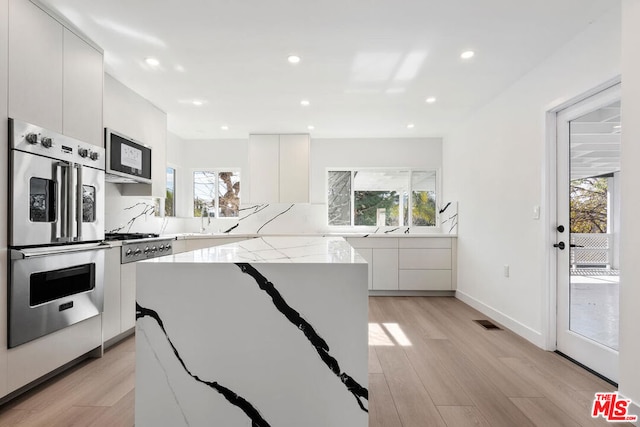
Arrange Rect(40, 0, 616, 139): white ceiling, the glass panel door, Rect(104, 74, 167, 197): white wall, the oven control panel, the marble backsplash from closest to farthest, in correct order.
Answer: Rect(40, 0, 616, 139): white ceiling → the glass panel door → the oven control panel → Rect(104, 74, 167, 197): white wall → the marble backsplash

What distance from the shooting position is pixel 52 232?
82.4 inches

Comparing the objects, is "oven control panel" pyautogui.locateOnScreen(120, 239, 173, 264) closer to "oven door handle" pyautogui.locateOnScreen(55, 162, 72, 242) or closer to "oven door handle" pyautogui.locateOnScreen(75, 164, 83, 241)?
"oven door handle" pyautogui.locateOnScreen(75, 164, 83, 241)

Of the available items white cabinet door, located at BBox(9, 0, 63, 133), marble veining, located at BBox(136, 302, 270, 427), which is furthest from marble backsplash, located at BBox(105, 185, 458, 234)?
marble veining, located at BBox(136, 302, 270, 427)

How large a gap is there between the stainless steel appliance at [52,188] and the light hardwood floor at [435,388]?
91 centimetres

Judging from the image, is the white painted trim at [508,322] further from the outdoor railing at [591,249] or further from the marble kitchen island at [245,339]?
the marble kitchen island at [245,339]

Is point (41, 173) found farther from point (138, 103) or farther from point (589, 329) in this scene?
point (589, 329)

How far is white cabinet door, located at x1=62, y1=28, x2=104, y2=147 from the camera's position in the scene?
2258mm

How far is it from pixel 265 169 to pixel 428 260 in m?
2.66

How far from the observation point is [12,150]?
184 centimetres

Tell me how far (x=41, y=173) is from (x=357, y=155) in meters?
4.07

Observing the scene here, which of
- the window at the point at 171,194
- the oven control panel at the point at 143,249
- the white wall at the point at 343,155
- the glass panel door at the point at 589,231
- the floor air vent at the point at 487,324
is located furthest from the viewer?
the white wall at the point at 343,155

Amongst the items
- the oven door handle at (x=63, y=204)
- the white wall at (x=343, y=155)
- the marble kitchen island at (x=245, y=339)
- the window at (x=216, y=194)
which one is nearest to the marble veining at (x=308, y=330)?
the marble kitchen island at (x=245, y=339)

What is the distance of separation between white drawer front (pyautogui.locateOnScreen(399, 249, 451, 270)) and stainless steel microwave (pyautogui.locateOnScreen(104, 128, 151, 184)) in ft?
11.0

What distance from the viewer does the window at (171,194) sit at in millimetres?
4924
